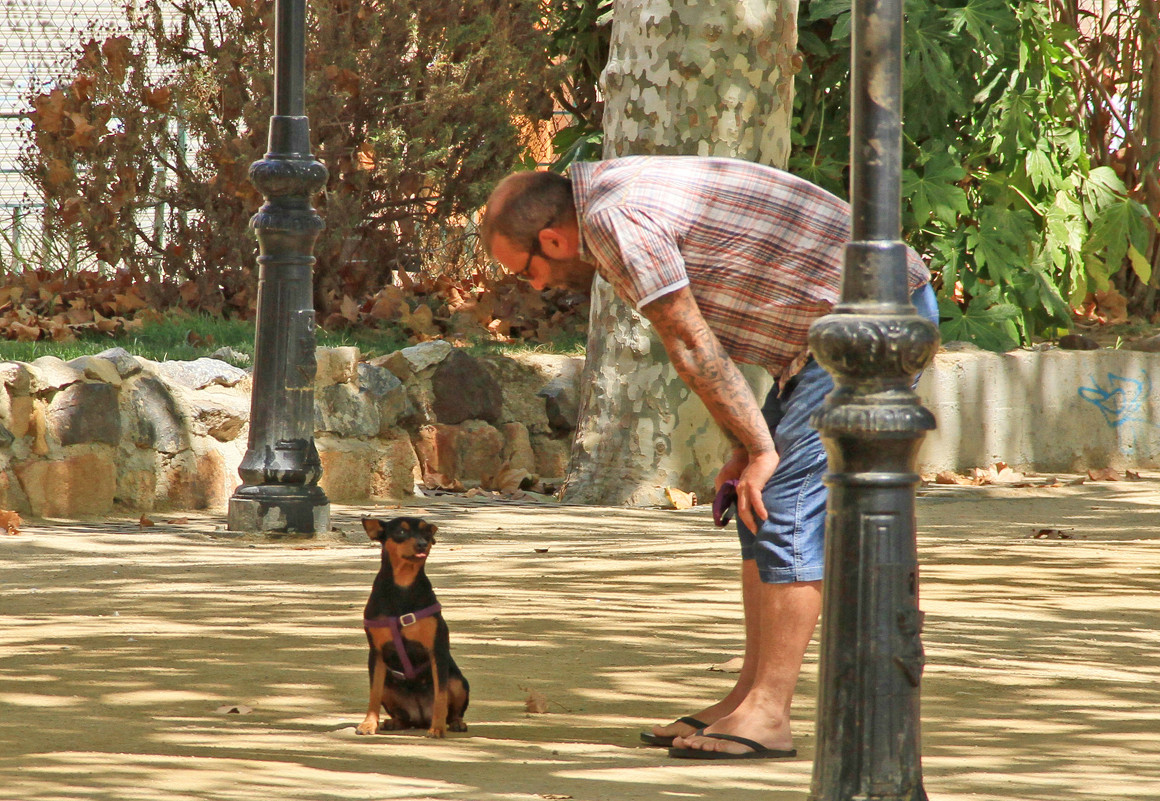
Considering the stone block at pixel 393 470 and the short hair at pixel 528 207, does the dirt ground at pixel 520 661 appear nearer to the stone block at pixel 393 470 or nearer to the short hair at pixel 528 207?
the stone block at pixel 393 470

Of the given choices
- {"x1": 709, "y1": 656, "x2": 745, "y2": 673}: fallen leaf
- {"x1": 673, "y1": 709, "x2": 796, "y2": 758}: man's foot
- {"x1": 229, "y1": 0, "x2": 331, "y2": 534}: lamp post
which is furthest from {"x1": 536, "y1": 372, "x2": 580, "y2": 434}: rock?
{"x1": 673, "y1": 709, "x2": 796, "y2": 758}: man's foot

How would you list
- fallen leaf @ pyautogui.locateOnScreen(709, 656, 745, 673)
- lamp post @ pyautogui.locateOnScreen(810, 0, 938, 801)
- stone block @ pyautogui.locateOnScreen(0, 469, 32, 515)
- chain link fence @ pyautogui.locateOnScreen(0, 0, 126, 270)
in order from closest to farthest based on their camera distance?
1. lamp post @ pyautogui.locateOnScreen(810, 0, 938, 801)
2. fallen leaf @ pyautogui.locateOnScreen(709, 656, 745, 673)
3. stone block @ pyautogui.locateOnScreen(0, 469, 32, 515)
4. chain link fence @ pyautogui.locateOnScreen(0, 0, 126, 270)

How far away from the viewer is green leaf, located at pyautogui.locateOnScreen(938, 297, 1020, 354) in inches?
455

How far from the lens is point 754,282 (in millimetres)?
4023

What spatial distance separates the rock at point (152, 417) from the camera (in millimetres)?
8508

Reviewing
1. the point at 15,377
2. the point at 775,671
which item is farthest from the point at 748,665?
the point at 15,377

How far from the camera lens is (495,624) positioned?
5.86 metres

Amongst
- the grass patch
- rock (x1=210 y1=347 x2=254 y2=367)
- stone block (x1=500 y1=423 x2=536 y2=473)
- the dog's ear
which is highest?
the grass patch

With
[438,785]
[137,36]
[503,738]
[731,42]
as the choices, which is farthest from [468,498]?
[438,785]

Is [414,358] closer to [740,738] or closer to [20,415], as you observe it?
[20,415]

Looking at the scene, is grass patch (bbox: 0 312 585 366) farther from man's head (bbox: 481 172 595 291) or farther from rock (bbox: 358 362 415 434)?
man's head (bbox: 481 172 595 291)

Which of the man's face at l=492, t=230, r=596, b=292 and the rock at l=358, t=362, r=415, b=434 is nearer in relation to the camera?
the man's face at l=492, t=230, r=596, b=292

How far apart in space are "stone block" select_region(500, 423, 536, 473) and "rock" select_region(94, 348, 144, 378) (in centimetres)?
249

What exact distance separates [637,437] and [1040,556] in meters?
2.69
